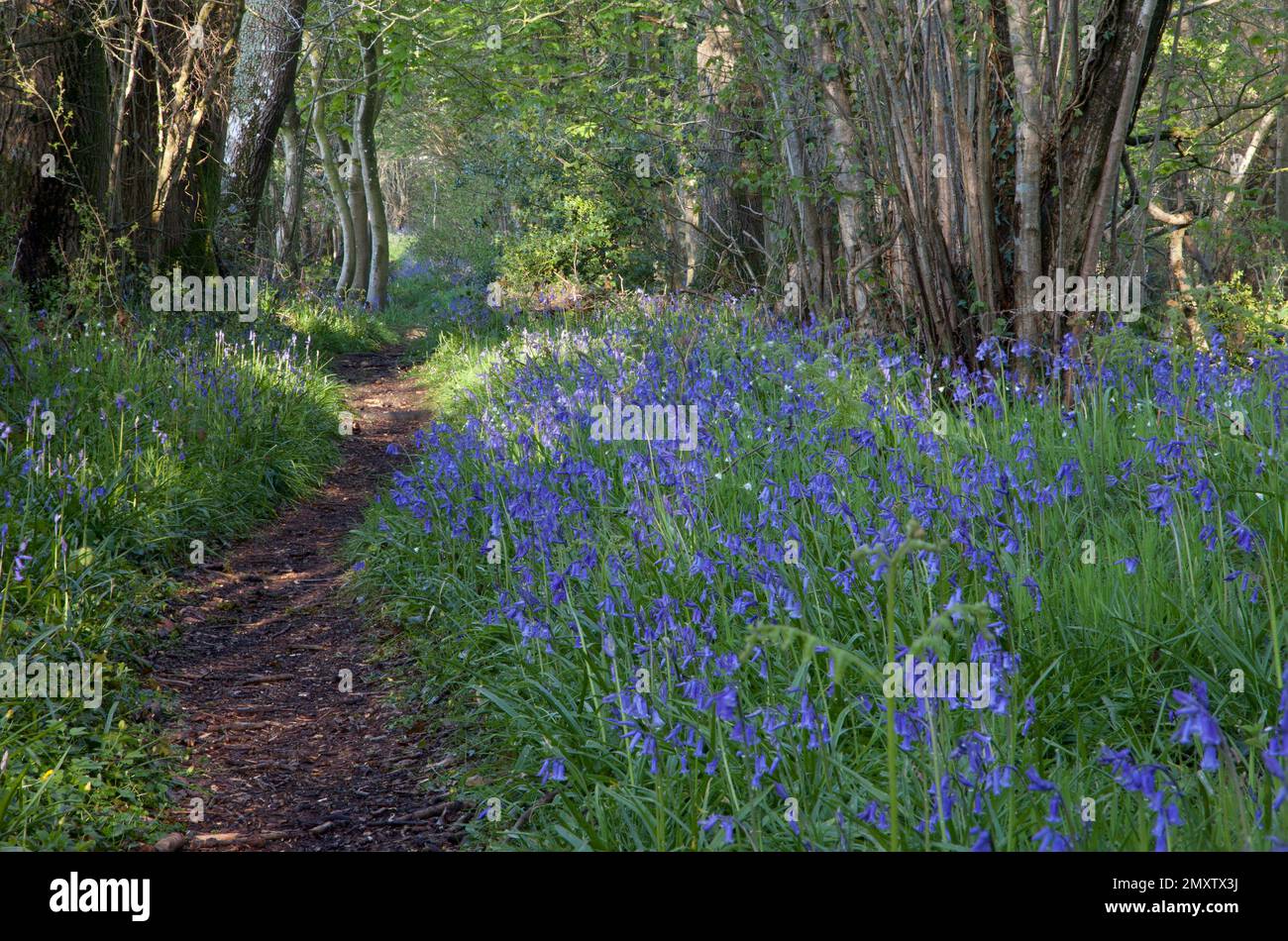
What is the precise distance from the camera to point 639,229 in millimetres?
14961

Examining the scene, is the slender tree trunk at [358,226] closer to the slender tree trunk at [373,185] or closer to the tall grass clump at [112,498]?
the slender tree trunk at [373,185]

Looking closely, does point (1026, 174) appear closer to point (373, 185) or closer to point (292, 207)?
point (292, 207)

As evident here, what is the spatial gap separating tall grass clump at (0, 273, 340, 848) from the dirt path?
0.18m

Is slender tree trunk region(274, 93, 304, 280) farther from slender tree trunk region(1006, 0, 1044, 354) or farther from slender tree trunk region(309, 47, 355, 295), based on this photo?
slender tree trunk region(1006, 0, 1044, 354)

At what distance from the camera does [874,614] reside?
3.25 meters

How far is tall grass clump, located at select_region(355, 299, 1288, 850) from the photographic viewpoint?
221cm

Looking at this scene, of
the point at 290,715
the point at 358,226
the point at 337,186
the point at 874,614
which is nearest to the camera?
the point at 874,614

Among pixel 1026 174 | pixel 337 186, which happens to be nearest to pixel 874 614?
pixel 1026 174

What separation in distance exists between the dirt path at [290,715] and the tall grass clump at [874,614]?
25 centimetres

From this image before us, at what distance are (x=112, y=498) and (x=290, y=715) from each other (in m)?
1.91

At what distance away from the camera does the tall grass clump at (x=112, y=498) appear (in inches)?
129

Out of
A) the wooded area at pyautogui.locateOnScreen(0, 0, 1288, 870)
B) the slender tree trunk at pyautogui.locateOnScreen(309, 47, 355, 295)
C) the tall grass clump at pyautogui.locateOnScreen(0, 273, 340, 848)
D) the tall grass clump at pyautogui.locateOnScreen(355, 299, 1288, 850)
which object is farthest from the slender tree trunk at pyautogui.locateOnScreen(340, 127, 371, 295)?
the tall grass clump at pyautogui.locateOnScreen(355, 299, 1288, 850)

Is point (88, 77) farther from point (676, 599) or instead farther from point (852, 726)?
point (852, 726)

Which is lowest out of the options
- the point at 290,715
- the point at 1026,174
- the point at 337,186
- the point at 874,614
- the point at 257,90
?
the point at 290,715
